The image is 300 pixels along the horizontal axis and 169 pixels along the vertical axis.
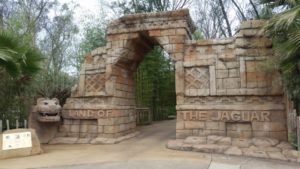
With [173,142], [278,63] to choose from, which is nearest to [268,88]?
[278,63]

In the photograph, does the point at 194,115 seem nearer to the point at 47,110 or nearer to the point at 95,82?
the point at 95,82

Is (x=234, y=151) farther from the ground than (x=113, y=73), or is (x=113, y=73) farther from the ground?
(x=113, y=73)

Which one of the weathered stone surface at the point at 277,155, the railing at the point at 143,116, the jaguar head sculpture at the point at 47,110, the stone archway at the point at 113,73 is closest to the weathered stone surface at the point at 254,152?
the weathered stone surface at the point at 277,155

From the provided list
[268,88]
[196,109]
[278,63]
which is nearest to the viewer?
[278,63]

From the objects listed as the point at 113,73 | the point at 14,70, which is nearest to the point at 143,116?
the point at 113,73

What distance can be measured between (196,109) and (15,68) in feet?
14.8

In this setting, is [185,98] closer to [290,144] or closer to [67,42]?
[290,144]

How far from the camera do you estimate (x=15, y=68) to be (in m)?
6.40

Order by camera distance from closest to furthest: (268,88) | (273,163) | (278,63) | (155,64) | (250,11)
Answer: (273,163) < (278,63) < (268,88) < (155,64) < (250,11)

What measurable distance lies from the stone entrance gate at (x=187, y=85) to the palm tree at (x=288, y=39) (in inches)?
34.4

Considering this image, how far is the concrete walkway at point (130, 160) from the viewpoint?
18.0 feet

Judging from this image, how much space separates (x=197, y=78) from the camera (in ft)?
26.0

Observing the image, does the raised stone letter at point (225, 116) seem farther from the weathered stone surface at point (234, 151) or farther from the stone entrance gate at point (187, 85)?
the weathered stone surface at point (234, 151)

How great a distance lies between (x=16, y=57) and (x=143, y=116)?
7960 mm
